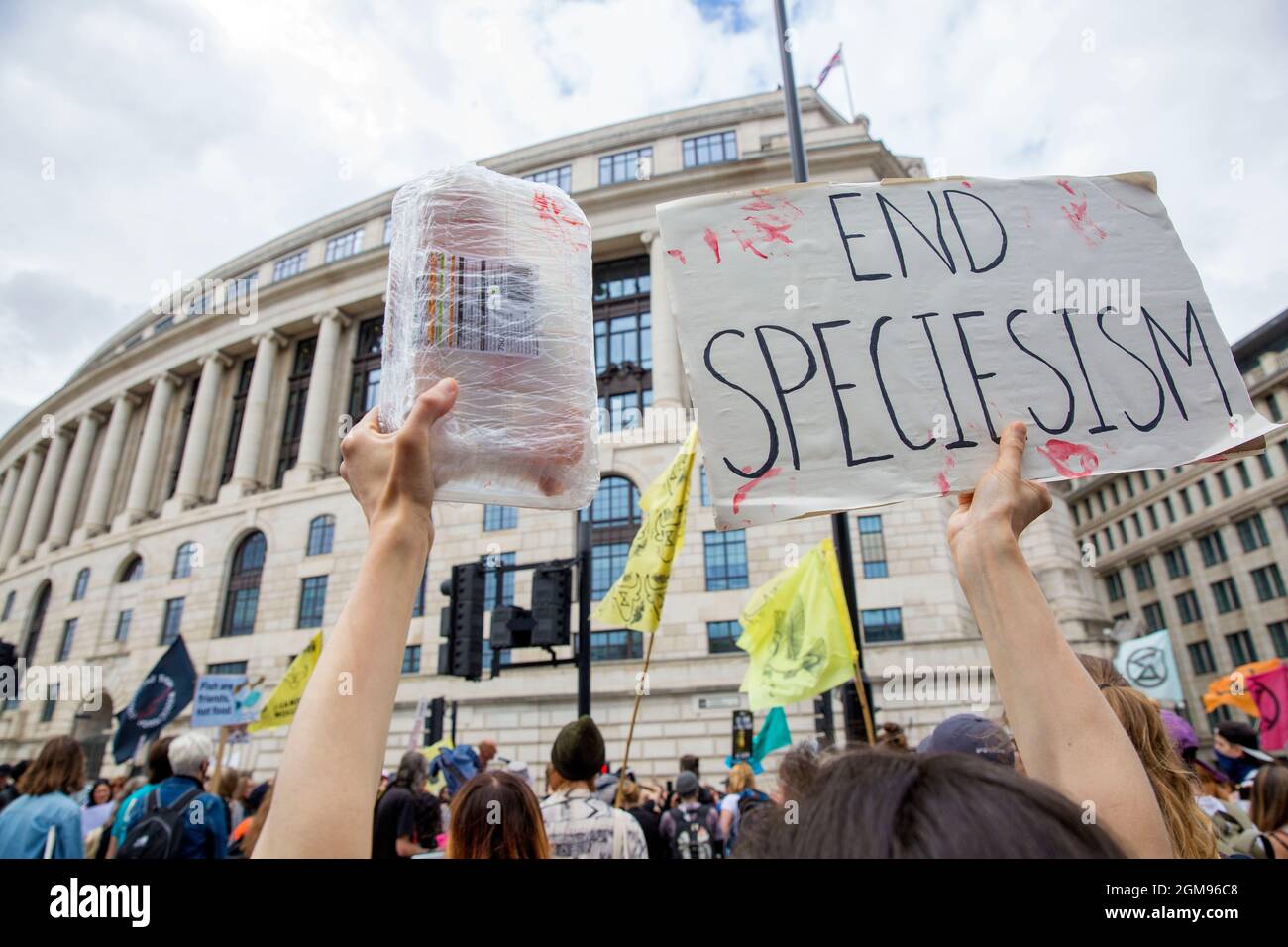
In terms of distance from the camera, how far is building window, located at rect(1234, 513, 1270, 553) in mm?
49844

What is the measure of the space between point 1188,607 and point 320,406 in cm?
6468

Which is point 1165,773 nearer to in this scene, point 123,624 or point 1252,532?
point 123,624

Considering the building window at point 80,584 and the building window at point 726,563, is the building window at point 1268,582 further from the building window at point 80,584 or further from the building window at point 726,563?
the building window at point 80,584

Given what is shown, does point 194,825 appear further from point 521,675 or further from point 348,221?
point 348,221

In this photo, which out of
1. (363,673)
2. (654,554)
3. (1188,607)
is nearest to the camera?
(363,673)

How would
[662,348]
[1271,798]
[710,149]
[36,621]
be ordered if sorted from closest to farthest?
1. [1271,798]
2. [662,348]
3. [710,149]
4. [36,621]

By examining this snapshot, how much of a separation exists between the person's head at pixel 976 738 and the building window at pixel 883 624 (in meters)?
19.6

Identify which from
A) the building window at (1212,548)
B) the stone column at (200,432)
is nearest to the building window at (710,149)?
the stone column at (200,432)

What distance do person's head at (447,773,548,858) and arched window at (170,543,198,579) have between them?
35.1 metres

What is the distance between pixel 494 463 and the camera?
5.55 feet

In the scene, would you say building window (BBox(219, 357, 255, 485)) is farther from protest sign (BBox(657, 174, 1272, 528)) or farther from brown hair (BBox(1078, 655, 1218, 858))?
brown hair (BBox(1078, 655, 1218, 858))

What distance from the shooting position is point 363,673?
108 centimetres

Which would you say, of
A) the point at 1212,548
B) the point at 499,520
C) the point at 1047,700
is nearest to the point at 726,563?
the point at 499,520
